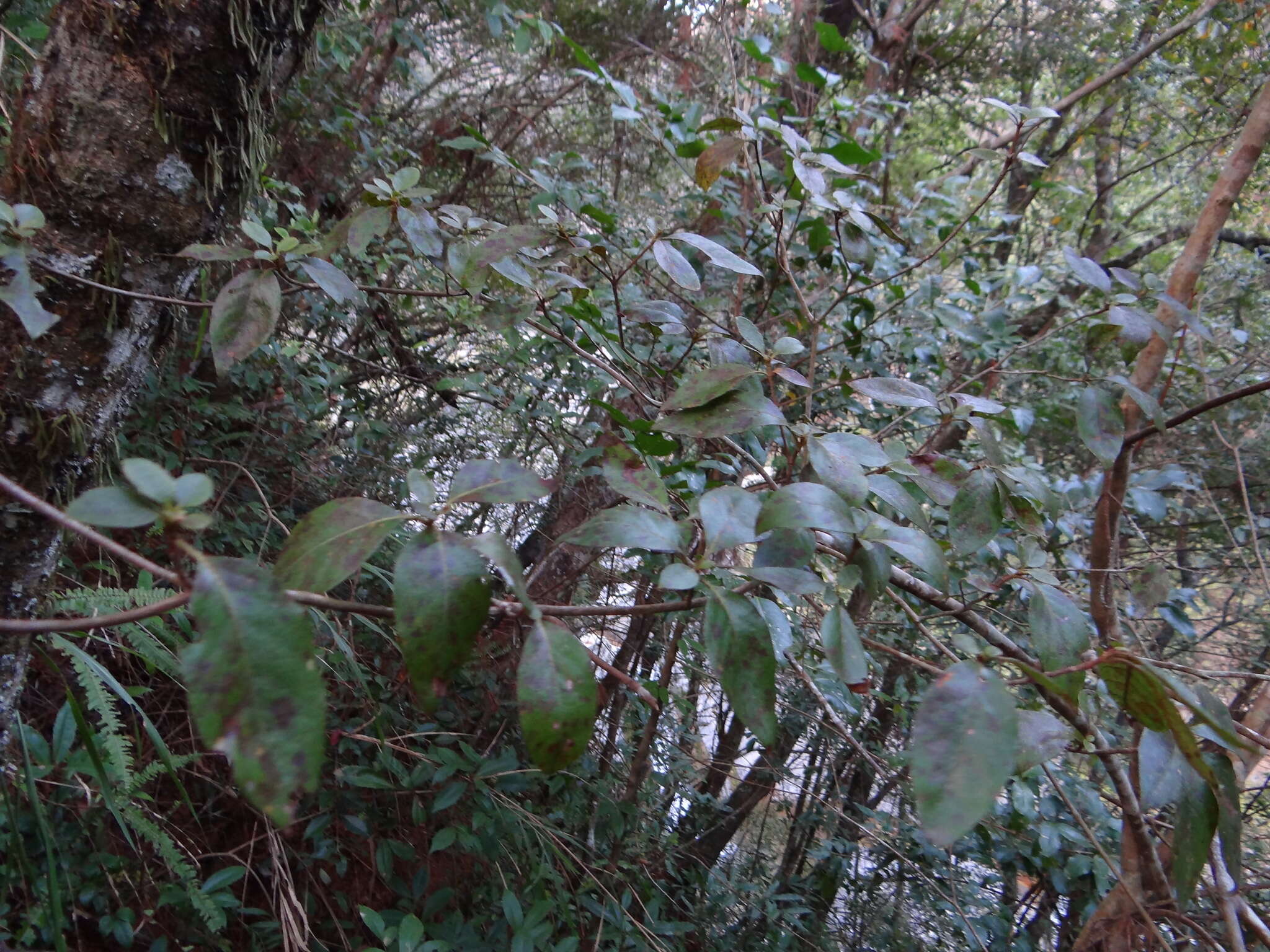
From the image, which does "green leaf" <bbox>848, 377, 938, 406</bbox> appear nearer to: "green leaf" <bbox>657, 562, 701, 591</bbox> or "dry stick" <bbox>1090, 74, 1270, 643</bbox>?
"green leaf" <bbox>657, 562, 701, 591</bbox>

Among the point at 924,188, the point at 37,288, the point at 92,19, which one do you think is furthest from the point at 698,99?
the point at 37,288

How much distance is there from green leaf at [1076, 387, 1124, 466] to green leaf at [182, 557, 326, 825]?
2.90ft

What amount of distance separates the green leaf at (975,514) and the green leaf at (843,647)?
0.28 meters

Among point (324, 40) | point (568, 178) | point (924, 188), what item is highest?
point (568, 178)

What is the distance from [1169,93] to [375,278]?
4.02m

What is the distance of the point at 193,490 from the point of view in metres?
0.38

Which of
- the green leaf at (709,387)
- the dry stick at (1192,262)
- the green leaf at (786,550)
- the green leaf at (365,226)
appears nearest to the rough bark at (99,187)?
the green leaf at (365,226)

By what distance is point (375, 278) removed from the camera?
7.78 feet

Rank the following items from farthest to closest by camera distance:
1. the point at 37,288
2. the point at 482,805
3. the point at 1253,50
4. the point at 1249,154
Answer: the point at 1253,50, the point at 482,805, the point at 1249,154, the point at 37,288

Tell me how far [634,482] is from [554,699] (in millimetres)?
276

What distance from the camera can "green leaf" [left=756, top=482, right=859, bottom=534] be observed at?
1.81ft

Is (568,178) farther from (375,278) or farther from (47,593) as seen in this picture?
(47,593)

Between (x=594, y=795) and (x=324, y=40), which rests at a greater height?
(x=324, y=40)

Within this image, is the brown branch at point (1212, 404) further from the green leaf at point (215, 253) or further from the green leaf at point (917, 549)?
the green leaf at point (215, 253)
